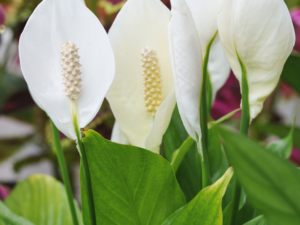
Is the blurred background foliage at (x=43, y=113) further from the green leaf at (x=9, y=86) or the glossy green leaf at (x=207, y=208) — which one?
the glossy green leaf at (x=207, y=208)

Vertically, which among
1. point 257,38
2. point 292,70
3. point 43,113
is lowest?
point 43,113

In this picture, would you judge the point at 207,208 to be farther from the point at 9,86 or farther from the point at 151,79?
the point at 9,86

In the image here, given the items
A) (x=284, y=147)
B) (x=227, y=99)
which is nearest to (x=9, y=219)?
(x=284, y=147)

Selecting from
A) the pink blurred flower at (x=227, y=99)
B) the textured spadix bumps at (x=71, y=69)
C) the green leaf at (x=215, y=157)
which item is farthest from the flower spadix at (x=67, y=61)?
the pink blurred flower at (x=227, y=99)

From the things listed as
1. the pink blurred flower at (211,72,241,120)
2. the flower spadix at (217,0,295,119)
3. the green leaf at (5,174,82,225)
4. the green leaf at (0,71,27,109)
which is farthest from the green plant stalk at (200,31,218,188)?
the green leaf at (0,71,27,109)

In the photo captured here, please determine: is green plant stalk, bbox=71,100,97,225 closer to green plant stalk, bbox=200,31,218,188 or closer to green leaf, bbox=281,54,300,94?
green plant stalk, bbox=200,31,218,188
